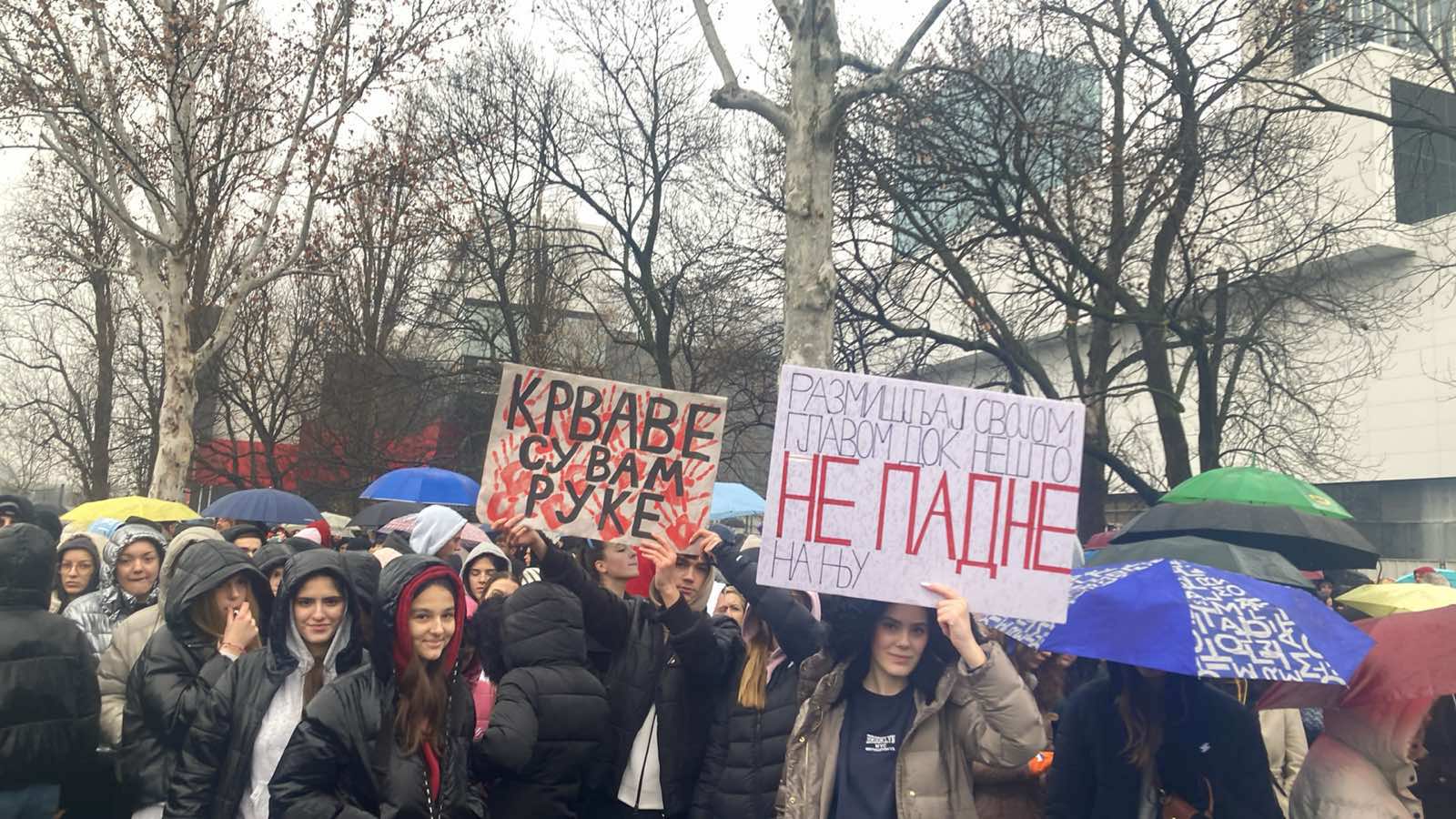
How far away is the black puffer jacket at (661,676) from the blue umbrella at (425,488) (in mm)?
8608

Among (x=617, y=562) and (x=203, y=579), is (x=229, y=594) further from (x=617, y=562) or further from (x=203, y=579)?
(x=617, y=562)

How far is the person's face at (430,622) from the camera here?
3.80m

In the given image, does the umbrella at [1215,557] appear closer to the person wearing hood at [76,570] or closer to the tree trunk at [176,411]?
the person wearing hood at [76,570]

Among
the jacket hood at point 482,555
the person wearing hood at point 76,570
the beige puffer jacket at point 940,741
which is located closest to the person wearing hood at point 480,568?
the jacket hood at point 482,555

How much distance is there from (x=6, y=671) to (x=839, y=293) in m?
12.2

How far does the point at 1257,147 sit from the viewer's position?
13219mm

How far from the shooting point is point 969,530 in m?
3.71

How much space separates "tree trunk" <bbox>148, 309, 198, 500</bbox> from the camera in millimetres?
18062

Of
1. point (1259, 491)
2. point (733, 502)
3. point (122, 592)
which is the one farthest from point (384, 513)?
point (1259, 491)

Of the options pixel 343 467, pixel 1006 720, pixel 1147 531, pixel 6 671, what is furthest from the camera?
pixel 343 467

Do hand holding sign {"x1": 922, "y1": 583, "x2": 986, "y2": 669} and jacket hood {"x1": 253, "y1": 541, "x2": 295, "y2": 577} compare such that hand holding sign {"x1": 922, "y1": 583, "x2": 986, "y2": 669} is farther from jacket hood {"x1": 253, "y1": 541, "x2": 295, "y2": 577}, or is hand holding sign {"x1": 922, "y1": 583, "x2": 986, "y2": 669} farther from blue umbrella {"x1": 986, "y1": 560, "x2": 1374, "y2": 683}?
jacket hood {"x1": 253, "y1": 541, "x2": 295, "y2": 577}

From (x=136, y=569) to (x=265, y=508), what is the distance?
22.1 ft

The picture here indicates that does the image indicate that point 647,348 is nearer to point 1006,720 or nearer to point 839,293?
point 839,293

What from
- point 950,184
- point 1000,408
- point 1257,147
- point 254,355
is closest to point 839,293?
point 950,184
